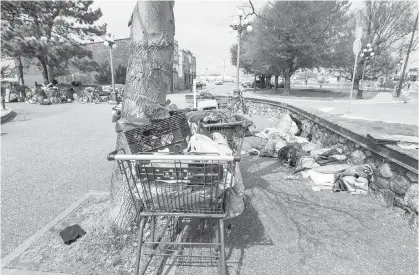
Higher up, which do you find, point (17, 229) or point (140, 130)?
point (140, 130)

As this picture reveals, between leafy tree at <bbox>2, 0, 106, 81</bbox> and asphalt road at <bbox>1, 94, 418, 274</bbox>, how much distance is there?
17.0m

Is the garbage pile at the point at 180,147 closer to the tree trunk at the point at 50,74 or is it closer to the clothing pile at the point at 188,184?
the clothing pile at the point at 188,184

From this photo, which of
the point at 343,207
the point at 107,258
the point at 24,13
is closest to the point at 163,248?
the point at 107,258

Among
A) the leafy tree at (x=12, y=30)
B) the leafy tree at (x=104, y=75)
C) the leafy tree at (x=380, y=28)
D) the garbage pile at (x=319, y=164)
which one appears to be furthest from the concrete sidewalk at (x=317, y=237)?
the leafy tree at (x=104, y=75)

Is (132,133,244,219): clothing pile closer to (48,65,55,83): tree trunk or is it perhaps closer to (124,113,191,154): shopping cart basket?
(124,113,191,154): shopping cart basket

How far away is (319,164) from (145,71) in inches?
139

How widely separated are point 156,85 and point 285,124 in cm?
573

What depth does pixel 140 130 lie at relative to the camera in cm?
228

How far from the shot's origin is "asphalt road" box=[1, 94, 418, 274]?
242 centimetres

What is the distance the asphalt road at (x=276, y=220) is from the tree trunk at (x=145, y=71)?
115 cm

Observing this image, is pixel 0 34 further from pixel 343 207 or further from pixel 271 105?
pixel 343 207

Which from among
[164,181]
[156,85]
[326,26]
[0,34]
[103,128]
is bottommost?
[103,128]

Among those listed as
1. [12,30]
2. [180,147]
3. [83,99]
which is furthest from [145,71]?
[12,30]

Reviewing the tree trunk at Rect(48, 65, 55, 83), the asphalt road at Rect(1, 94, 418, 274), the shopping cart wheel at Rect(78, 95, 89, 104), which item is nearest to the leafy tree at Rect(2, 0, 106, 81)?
the tree trunk at Rect(48, 65, 55, 83)
